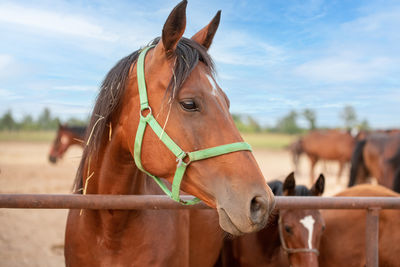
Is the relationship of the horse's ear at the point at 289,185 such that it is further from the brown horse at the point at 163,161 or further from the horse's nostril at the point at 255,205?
the horse's nostril at the point at 255,205

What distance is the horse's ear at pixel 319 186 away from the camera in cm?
290

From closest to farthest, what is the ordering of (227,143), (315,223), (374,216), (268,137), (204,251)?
(227,143)
(374,216)
(204,251)
(315,223)
(268,137)

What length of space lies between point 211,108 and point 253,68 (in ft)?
2.85

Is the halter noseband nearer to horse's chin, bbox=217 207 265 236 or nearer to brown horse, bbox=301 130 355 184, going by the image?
horse's chin, bbox=217 207 265 236

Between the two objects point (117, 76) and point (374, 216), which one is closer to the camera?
point (117, 76)

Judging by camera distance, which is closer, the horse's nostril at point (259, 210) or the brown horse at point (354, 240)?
the horse's nostril at point (259, 210)

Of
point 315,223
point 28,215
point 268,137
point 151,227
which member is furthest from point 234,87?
point 268,137

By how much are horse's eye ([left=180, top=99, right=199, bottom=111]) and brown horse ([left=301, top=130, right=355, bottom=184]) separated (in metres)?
17.0

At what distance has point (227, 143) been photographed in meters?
1.39

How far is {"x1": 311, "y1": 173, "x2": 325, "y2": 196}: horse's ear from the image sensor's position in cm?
290

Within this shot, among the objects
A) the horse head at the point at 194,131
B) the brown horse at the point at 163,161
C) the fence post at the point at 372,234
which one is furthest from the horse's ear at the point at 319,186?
the horse head at the point at 194,131

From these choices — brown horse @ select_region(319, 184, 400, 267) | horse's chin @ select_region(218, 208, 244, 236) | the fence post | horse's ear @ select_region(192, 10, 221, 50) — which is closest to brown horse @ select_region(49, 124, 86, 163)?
brown horse @ select_region(319, 184, 400, 267)

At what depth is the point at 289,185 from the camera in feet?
9.39

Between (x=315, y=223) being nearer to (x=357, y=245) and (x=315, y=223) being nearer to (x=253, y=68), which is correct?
(x=357, y=245)
